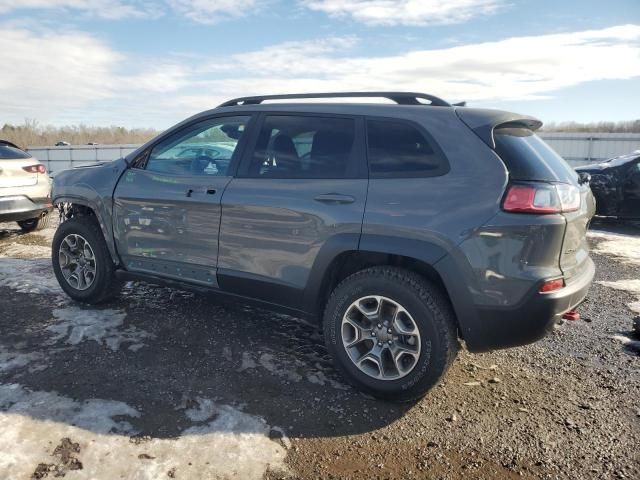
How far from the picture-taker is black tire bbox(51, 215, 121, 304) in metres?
4.53

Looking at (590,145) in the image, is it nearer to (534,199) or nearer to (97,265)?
(534,199)

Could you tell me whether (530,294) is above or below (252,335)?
above

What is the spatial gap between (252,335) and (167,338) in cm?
67

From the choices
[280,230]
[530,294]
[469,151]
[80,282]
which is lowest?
[80,282]

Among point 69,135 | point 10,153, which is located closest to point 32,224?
point 10,153

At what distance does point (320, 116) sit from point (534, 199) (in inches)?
60.4

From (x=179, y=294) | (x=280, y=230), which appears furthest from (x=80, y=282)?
(x=280, y=230)

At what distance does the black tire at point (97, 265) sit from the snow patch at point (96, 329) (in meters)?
0.14

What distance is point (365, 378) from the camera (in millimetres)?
3197

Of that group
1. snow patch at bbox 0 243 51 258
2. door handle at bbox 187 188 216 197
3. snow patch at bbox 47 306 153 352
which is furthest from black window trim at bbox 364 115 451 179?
snow patch at bbox 0 243 51 258

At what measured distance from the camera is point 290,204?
3406 mm

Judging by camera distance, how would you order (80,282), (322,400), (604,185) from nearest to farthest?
(322,400) → (80,282) → (604,185)

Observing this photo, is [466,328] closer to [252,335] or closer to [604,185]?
[252,335]

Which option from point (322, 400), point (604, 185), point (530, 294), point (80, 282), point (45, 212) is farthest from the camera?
point (604, 185)
